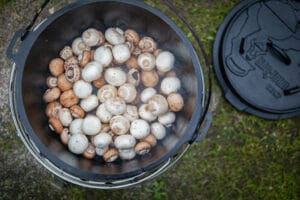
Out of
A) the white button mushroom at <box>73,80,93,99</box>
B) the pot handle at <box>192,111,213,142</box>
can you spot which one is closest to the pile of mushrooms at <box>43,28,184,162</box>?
the white button mushroom at <box>73,80,93,99</box>

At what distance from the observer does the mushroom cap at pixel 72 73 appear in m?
1.25

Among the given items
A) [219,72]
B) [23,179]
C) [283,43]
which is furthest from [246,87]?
[23,179]

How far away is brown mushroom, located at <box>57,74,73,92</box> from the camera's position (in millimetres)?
1271

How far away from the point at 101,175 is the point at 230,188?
668mm

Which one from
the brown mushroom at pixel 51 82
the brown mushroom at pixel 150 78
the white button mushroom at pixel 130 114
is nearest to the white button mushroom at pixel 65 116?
the brown mushroom at pixel 51 82

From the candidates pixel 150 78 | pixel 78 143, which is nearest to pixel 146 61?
pixel 150 78

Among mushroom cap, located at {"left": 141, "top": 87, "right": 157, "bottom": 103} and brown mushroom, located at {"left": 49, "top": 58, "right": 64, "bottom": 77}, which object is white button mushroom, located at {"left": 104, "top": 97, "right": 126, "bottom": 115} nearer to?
mushroom cap, located at {"left": 141, "top": 87, "right": 157, "bottom": 103}

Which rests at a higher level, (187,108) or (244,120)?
(187,108)

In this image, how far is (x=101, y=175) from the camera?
1078mm

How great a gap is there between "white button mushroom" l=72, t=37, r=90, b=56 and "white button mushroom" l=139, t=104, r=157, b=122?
0.32 metres

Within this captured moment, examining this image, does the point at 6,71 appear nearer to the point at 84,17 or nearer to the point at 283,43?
the point at 84,17

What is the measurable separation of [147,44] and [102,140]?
16.2 inches

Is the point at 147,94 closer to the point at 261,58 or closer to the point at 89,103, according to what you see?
the point at 89,103

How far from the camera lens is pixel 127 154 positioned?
1269 millimetres
